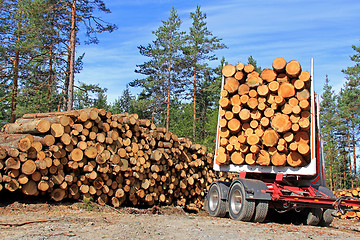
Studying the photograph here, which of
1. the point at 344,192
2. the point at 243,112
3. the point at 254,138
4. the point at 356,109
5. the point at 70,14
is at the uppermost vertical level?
the point at 70,14

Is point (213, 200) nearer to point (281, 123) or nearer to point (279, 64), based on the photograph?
point (281, 123)

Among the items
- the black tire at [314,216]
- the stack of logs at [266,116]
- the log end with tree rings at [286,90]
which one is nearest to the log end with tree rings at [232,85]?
the stack of logs at [266,116]

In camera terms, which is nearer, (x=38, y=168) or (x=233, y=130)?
(x=38, y=168)

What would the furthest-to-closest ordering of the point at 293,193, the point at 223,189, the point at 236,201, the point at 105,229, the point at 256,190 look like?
the point at 223,189 < the point at 236,201 < the point at 293,193 < the point at 256,190 < the point at 105,229

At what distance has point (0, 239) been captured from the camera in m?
4.92

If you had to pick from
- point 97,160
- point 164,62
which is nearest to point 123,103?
point 164,62

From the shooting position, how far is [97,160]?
8.98m

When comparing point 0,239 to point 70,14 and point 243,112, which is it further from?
point 70,14

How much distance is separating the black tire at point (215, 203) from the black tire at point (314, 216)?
81.0 inches

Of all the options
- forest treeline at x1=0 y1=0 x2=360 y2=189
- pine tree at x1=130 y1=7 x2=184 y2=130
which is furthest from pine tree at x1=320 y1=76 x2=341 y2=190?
pine tree at x1=130 y1=7 x2=184 y2=130

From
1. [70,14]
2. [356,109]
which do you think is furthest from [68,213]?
[356,109]

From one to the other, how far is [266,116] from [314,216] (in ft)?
8.09

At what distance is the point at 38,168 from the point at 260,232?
16.7 ft

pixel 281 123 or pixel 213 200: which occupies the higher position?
pixel 281 123
